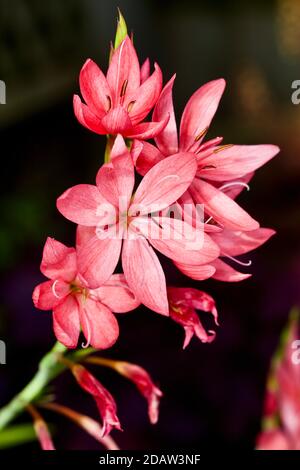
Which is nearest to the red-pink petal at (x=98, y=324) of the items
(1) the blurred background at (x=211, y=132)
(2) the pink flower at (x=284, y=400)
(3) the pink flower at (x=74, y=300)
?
(3) the pink flower at (x=74, y=300)

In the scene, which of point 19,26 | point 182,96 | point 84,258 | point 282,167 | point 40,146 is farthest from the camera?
point 182,96

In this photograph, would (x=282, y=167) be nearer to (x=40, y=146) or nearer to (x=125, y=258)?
(x=40, y=146)

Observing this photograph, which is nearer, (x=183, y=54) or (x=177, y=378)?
(x=177, y=378)

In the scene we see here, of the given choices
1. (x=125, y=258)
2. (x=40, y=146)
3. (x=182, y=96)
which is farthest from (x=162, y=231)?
(x=182, y=96)

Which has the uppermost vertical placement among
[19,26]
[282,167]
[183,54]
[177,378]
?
[183,54]

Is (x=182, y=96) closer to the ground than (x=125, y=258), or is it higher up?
higher up
